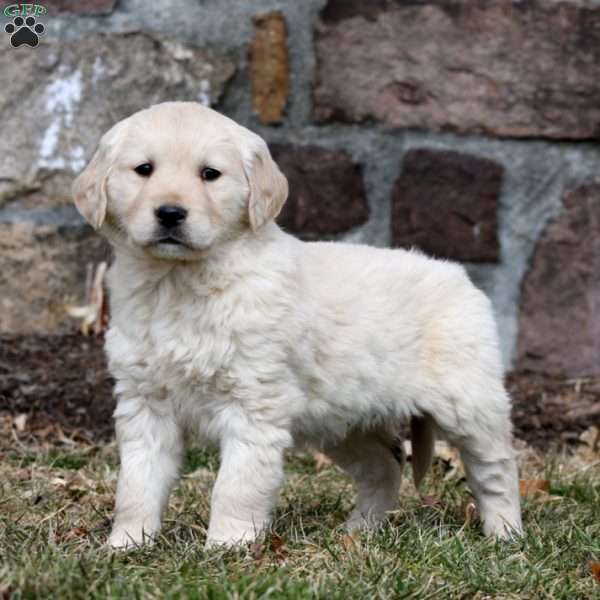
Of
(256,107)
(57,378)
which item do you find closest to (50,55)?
(256,107)

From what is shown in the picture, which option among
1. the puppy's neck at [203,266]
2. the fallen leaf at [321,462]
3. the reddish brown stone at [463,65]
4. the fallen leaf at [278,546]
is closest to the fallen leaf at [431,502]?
the fallen leaf at [278,546]

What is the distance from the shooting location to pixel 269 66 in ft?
19.8

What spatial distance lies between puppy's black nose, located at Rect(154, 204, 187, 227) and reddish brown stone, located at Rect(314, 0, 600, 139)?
2655 millimetres

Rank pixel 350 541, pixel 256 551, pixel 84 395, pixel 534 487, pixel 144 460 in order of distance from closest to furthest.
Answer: pixel 256 551 < pixel 350 541 < pixel 144 460 < pixel 534 487 < pixel 84 395

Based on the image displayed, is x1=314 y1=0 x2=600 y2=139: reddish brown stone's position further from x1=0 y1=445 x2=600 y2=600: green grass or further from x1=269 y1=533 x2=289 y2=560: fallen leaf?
x1=269 y1=533 x2=289 y2=560: fallen leaf

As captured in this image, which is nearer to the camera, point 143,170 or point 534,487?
point 143,170

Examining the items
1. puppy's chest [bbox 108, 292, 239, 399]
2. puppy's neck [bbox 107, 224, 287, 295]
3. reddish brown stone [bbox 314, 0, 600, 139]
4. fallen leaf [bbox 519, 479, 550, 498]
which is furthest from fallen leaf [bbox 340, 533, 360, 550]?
reddish brown stone [bbox 314, 0, 600, 139]

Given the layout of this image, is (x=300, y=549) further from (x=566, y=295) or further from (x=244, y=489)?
(x=566, y=295)

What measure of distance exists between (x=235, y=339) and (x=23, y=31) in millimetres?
2927

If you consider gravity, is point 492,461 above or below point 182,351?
below

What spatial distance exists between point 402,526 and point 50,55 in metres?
3.20

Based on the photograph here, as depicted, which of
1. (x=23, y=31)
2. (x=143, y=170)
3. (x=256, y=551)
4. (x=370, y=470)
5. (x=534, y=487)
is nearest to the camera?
(x=256, y=551)

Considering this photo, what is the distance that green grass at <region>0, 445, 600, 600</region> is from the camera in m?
2.97

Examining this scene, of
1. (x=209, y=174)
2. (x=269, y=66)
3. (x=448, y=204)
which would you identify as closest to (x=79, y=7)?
(x=269, y=66)
